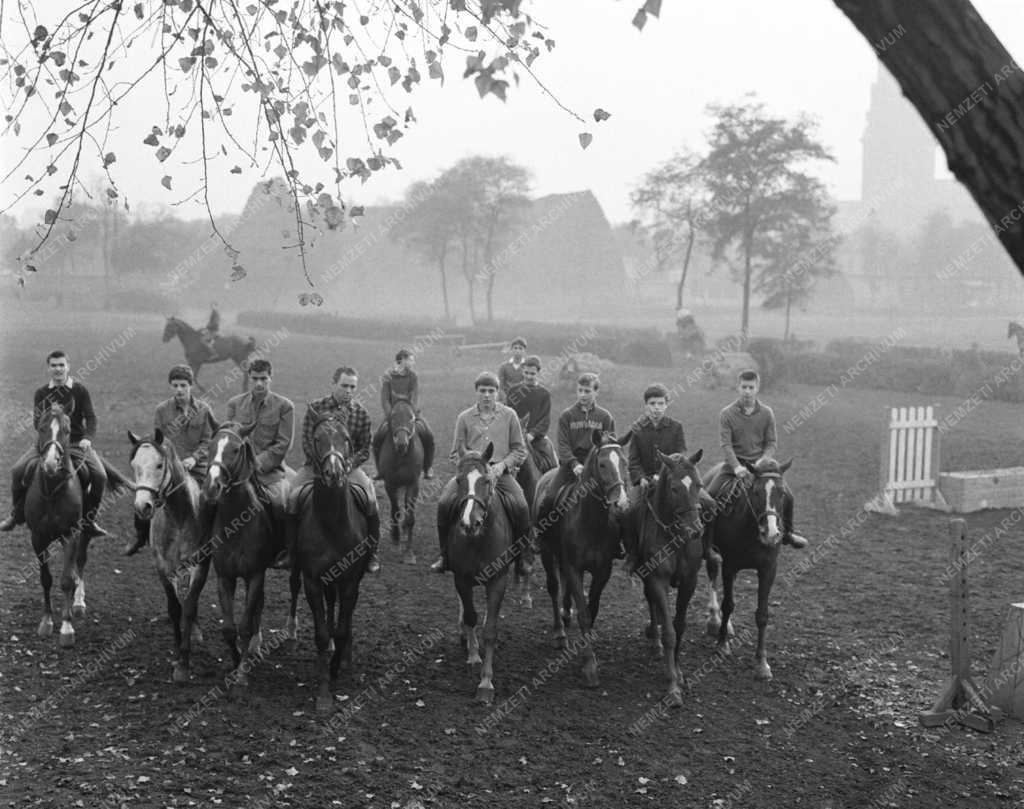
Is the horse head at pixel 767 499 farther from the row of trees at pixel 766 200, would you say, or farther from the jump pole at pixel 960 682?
the row of trees at pixel 766 200

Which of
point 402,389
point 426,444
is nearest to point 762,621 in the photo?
point 426,444

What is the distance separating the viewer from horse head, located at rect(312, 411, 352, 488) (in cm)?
777

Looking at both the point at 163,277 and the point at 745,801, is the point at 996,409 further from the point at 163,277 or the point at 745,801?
the point at 163,277

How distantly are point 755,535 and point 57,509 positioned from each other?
21.7ft

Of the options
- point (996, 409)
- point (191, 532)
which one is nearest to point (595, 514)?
point (191, 532)

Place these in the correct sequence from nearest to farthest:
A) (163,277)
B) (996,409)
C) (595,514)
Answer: (595,514)
(996,409)
(163,277)

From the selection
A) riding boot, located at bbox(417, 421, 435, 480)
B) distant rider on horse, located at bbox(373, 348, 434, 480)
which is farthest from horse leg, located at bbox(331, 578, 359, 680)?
riding boot, located at bbox(417, 421, 435, 480)

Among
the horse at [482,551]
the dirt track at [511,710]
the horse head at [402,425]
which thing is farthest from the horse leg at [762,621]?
the horse head at [402,425]

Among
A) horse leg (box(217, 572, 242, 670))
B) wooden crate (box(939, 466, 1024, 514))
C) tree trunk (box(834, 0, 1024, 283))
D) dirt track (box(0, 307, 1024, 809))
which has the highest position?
tree trunk (box(834, 0, 1024, 283))

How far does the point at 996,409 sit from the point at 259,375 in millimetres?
22914

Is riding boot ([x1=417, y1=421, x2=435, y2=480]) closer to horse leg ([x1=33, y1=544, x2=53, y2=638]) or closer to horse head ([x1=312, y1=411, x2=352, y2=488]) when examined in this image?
horse leg ([x1=33, y1=544, x2=53, y2=638])

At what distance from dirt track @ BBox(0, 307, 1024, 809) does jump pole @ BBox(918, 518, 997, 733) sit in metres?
0.18

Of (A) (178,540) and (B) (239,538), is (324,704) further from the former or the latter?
(A) (178,540)

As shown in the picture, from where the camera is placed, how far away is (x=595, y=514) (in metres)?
8.88
